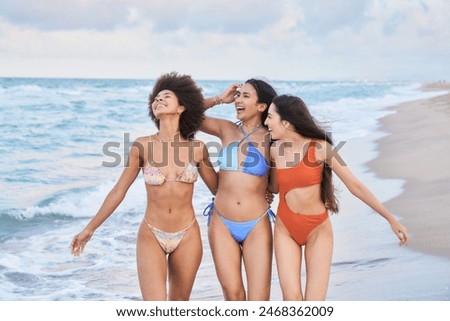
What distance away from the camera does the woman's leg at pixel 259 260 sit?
4.91m

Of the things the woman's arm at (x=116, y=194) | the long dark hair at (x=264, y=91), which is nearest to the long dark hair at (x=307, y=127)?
the long dark hair at (x=264, y=91)

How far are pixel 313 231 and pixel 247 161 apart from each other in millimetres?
663

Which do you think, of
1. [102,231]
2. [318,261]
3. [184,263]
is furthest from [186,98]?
[102,231]

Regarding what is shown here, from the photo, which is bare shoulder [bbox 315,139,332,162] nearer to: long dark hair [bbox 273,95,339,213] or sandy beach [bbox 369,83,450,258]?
long dark hair [bbox 273,95,339,213]

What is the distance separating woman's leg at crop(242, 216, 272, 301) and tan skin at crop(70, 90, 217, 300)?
345 millimetres

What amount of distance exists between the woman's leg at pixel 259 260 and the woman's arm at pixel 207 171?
0.43 meters

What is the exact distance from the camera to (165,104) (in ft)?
15.9

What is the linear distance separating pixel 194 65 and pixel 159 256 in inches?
1532

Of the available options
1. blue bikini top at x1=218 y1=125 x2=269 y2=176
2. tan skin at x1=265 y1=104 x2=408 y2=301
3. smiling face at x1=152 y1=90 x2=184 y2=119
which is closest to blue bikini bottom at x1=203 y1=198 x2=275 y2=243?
tan skin at x1=265 y1=104 x2=408 y2=301

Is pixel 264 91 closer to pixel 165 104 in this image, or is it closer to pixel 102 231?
pixel 165 104

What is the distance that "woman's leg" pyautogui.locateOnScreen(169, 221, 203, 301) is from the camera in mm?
4852

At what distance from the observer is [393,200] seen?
9258 mm

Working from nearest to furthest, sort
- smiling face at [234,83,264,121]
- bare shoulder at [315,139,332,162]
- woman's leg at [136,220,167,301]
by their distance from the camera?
woman's leg at [136,220,167,301] < bare shoulder at [315,139,332,162] < smiling face at [234,83,264,121]

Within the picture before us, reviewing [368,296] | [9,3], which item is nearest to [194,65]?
[9,3]
